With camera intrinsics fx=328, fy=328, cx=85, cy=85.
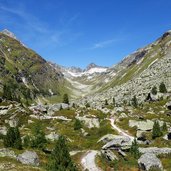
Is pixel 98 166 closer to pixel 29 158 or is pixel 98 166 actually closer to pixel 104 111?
pixel 29 158

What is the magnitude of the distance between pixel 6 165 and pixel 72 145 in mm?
38366

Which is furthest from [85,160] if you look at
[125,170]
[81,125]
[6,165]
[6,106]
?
[6,106]

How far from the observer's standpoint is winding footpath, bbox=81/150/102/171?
54.2 m

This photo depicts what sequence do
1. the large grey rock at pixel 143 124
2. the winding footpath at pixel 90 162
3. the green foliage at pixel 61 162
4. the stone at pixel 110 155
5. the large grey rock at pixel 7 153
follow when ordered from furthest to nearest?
the large grey rock at pixel 143 124 → the stone at pixel 110 155 → the winding footpath at pixel 90 162 → the large grey rock at pixel 7 153 → the green foliage at pixel 61 162

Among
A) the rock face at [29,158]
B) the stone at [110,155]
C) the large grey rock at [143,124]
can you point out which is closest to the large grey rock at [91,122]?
the large grey rock at [143,124]

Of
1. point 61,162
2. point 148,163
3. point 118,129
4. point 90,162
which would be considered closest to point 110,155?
point 90,162

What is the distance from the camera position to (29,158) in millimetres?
51031

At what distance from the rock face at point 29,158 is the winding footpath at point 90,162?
Answer: 865 centimetres

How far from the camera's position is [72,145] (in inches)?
→ 3105

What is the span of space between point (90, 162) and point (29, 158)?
39.0 ft

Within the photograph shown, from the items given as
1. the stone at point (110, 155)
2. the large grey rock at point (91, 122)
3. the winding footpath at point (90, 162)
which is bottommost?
the winding footpath at point (90, 162)

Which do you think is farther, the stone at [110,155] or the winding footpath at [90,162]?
the stone at [110,155]

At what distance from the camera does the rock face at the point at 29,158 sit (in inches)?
1921

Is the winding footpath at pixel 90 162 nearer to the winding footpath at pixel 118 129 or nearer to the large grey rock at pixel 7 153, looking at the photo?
the large grey rock at pixel 7 153
